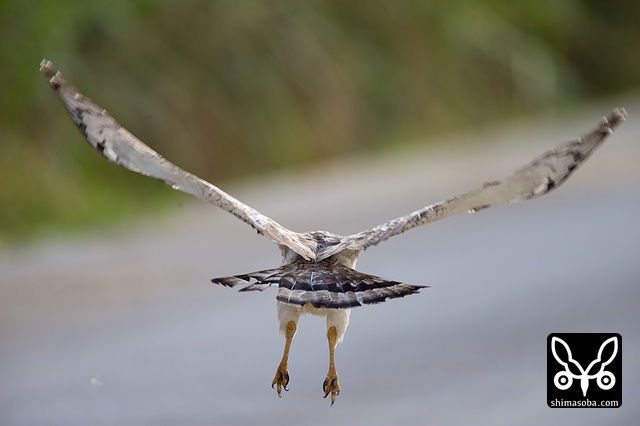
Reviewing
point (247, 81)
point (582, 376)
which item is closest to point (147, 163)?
point (582, 376)

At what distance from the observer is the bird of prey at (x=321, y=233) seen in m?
5.02

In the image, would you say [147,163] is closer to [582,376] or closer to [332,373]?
[332,373]

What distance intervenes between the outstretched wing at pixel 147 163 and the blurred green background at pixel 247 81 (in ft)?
21.1

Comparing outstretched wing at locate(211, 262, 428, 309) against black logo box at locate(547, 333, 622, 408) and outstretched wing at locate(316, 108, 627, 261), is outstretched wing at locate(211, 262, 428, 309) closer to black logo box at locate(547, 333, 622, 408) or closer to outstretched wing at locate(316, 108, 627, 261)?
outstretched wing at locate(316, 108, 627, 261)

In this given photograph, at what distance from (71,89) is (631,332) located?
6248mm

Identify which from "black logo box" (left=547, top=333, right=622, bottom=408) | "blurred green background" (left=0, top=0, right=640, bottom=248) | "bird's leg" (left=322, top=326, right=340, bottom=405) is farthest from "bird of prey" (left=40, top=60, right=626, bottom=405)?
"blurred green background" (left=0, top=0, right=640, bottom=248)

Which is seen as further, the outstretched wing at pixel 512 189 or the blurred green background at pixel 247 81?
the blurred green background at pixel 247 81

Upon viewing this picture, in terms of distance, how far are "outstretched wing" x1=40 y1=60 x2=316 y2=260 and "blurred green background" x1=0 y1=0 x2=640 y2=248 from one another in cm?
644

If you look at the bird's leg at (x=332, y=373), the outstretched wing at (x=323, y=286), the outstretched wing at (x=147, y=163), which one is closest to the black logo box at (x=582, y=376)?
the bird's leg at (x=332, y=373)

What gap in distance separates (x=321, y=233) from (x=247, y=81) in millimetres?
9722

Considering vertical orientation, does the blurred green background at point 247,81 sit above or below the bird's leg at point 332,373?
above

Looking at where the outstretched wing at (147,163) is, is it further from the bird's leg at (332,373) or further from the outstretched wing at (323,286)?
the bird's leg at (332,373)

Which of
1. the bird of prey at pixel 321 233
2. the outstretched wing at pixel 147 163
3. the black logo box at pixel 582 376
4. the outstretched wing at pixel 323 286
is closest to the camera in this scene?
the outstretched wing at pixel 323 286

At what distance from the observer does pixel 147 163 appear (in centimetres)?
561
